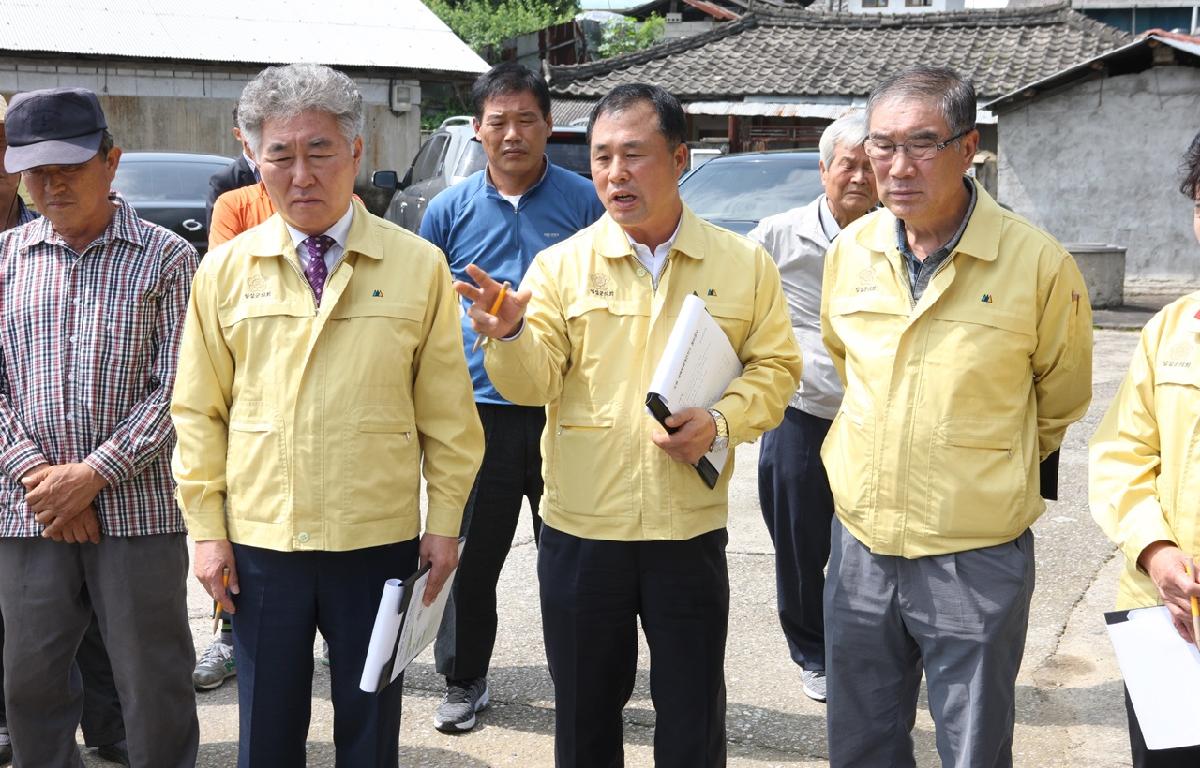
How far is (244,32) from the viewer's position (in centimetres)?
2064

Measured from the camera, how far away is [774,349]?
10.6 ft

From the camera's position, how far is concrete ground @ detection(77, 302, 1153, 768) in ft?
12.8

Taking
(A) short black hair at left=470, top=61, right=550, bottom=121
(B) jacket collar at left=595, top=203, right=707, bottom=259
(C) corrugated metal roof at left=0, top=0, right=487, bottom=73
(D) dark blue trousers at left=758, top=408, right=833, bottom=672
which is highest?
(C) corrugated metal roof at left=0, top=0, right=487, bottom=73

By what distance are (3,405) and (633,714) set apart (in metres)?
2.19

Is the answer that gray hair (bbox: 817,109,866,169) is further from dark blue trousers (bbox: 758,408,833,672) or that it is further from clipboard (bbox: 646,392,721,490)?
clipboard (bbox: 646,392,721,490)

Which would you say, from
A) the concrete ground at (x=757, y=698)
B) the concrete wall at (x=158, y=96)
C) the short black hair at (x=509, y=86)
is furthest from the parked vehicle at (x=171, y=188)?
the short black hair at (x=509, y=86)

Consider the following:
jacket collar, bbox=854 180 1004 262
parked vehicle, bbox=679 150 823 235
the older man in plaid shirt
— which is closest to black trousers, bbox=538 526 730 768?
Answer: jacket collar, bbox=854 180 1004 262

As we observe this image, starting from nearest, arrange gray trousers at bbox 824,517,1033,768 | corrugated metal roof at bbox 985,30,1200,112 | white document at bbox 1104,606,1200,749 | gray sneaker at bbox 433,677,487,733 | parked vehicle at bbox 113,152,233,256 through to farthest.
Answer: white document at bbox 1104,606,1200,749 → gray trousers at bbox 824,517,1033,768 → gray sneaker at bbox 433,677,487,733 → parked vehicle at bbox 113,152,233,256 → corrugated metal roof at bbox 985,30,1200,112

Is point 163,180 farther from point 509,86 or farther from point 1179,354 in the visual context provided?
point 1179,354

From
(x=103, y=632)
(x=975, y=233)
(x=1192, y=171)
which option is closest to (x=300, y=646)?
(x=103, y=632)

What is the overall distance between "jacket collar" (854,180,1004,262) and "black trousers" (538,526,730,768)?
84 centimetres

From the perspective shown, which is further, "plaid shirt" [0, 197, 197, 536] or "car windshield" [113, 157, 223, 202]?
"car windshield" [113, 157, 223, 202]

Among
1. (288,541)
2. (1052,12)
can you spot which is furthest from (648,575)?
(1052,12)

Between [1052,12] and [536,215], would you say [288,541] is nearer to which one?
[536,215]
